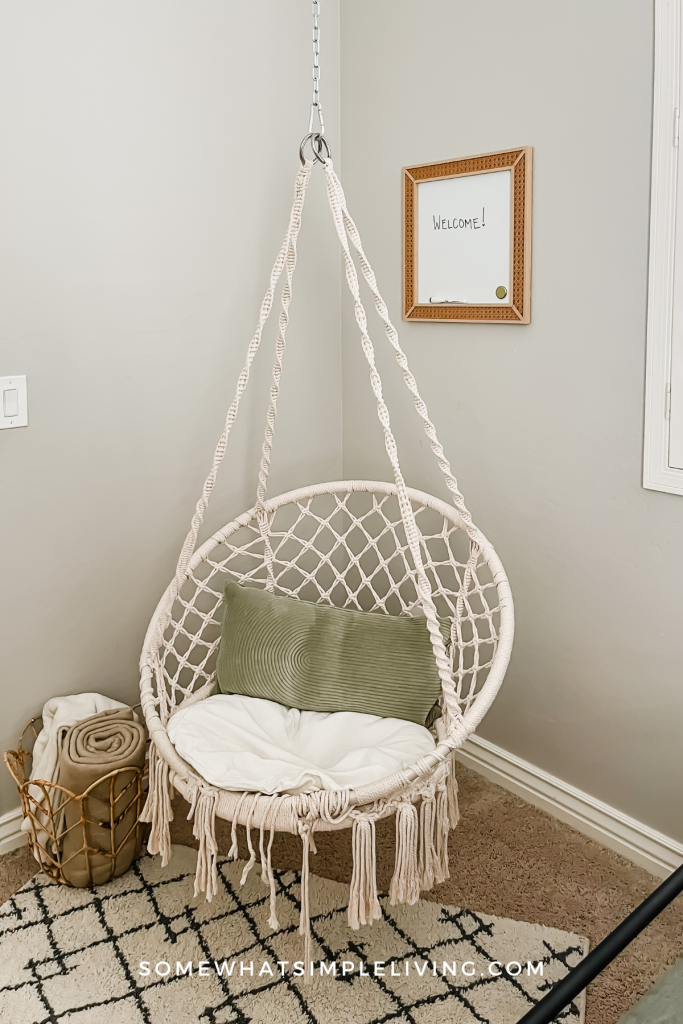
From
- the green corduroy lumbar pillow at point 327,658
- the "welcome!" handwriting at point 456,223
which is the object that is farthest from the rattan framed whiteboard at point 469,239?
the green corduroy lumbar pillow at point 327,658

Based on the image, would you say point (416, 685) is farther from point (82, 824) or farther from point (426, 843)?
point (82, 824)

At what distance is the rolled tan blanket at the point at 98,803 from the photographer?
5.89ft

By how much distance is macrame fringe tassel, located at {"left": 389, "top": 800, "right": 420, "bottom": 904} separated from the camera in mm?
1532

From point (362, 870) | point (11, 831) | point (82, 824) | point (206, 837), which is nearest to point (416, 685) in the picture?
point (362, 870)

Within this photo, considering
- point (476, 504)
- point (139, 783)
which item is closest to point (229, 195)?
point (476, 504)

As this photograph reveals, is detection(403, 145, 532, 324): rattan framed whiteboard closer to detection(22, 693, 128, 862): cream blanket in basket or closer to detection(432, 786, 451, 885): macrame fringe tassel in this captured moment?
detection(432, 786, 451, 885): macrame fringe tassel

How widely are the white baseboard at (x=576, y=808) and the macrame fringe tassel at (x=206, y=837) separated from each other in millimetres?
974

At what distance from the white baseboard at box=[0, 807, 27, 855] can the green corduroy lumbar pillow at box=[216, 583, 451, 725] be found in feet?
1.98

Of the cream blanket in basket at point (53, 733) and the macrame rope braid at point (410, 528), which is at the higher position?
the macrame rope braid at point (410, 528)

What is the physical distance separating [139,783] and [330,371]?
1270mm

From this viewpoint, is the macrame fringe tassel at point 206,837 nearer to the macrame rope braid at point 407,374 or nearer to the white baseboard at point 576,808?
the macrame rope braid at point 407,374

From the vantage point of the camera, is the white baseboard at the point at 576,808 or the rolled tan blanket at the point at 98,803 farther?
the white baseboard at the point at 576,808

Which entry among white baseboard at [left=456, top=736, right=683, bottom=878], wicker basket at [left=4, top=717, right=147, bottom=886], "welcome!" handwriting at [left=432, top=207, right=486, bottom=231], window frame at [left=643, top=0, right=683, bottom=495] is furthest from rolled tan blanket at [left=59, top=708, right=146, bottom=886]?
"welcome!" handwriting at [left=432, top=207, right=486, bottom=231]

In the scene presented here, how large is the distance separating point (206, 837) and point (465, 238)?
1500 millimetres
